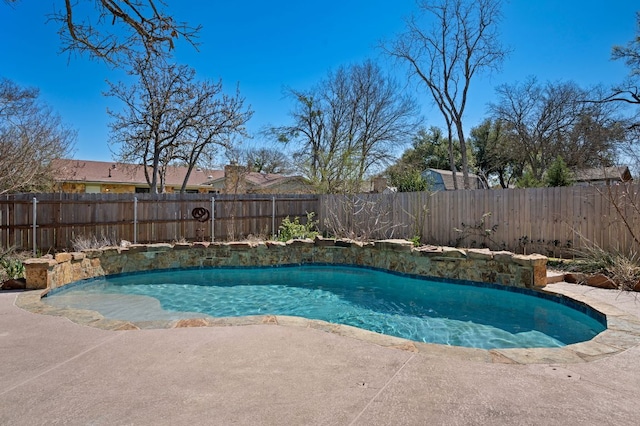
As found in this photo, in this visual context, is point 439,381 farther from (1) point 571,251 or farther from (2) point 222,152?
(2) point 222,152

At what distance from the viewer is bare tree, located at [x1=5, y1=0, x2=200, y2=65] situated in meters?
3.91

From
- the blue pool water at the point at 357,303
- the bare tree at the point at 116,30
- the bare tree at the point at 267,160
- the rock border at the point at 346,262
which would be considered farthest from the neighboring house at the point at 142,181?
the bare tree at the point at 116,30

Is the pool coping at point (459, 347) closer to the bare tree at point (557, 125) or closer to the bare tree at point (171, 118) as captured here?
the bare tree at point (171, 118)

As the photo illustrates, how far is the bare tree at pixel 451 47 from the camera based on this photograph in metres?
14.1

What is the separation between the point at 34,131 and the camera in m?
13.2

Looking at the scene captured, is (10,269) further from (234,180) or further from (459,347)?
(234,180)

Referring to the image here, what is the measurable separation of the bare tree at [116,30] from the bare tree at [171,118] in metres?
9.57

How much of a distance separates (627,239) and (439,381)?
6518 mm

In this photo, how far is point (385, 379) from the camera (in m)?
2.43

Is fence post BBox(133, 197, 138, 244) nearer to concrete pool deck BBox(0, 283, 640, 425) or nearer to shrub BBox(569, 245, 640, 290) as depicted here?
concrete pool deck BBox(0, 283, 640, 425)

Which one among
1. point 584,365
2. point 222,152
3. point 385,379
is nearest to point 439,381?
point 385,379

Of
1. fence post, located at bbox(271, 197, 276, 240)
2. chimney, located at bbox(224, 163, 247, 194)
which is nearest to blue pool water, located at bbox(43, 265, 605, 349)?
fence post, located at bbox(271, 197, 276, 240)

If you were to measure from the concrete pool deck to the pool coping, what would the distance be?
37mm

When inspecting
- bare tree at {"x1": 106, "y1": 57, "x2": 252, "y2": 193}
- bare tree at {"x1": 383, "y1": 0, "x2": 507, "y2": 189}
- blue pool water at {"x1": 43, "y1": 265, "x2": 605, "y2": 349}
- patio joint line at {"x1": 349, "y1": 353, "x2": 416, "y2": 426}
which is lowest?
blue pool water at {"x1": 43, "y1": 265, "x2": 605, "y2": 349}
